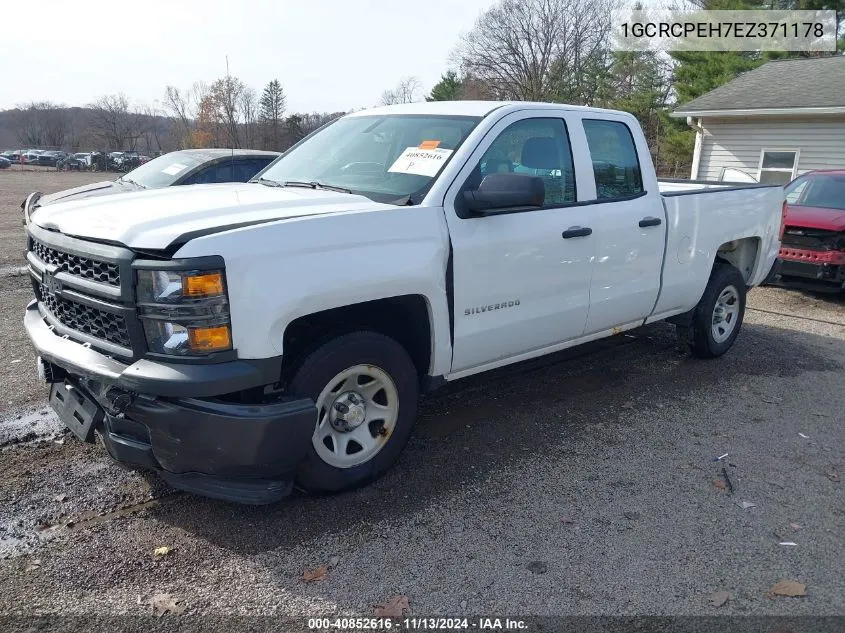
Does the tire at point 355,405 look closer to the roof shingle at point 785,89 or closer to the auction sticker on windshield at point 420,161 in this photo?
the auction sticker on windshield at point 420,161

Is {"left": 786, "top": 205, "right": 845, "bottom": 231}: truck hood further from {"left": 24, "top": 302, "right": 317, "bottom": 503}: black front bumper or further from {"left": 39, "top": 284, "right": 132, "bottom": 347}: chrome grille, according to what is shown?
{"left": 39, "top": 284, "right": 132, "bottom": 347}: chrome grille

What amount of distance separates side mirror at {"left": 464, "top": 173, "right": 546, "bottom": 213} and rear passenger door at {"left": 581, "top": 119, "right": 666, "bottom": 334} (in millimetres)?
1038

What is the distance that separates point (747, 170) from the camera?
18.3 metres

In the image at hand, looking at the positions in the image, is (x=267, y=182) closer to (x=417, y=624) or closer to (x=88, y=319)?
(x=88, y=319)

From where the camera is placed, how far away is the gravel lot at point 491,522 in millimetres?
2875

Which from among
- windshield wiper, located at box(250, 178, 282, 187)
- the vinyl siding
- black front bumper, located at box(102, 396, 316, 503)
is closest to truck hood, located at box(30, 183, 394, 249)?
windshield wiper, located at box(250, 178, 282, 187)

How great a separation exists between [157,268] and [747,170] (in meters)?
18.7

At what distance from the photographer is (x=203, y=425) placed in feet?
9.47

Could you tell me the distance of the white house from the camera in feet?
54.5

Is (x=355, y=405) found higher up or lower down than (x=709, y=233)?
lower down

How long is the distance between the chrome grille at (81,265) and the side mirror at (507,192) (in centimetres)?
182

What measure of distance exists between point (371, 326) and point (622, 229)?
2.08m

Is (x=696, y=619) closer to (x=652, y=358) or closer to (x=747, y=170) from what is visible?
(x=652, y=358)

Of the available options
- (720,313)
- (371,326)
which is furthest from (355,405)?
(720,313)
